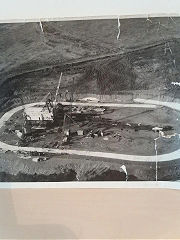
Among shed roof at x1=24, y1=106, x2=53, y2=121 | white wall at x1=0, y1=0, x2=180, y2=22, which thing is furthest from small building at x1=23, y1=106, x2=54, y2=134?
white wall at x1=0, y1=0, x2=180, y2=22

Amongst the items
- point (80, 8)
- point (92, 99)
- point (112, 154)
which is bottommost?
point (112, 154)

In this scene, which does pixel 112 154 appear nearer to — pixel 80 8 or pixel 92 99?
pixel 92 99

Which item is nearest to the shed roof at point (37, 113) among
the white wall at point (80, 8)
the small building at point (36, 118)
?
the small building at point (36, 118)

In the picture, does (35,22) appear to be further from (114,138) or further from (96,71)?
(114,138)

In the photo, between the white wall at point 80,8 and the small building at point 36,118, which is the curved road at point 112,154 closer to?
the small building at point 36,118

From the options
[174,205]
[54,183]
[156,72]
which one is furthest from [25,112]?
[174,205]

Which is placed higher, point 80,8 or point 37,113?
point 80,8

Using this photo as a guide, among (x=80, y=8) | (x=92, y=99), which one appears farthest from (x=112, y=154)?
(x=80, y=8)
